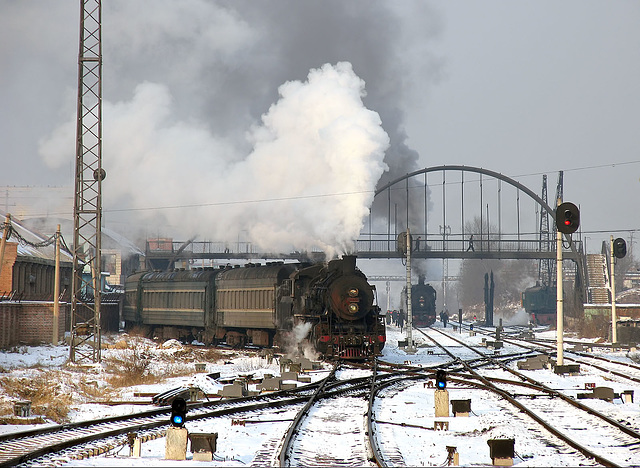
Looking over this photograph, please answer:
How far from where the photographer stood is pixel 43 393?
65.0 ft

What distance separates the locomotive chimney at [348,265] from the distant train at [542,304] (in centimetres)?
6209

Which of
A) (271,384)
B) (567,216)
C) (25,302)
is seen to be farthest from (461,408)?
(25,302)

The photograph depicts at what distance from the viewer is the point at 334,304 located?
28.5m

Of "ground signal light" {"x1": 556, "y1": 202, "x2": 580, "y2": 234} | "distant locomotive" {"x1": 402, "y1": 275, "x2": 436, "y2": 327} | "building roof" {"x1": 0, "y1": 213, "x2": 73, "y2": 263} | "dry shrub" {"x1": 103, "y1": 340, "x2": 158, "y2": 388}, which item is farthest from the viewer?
"distant locomotive" {"x1": 402, "y1": 275, "x2": 436, "y2": 327}

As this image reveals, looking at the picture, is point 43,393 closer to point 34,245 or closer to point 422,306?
point 34,245

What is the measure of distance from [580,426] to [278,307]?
18206 millimetres

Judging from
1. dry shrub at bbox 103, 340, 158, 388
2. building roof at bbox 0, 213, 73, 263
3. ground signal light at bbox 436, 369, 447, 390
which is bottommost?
dry shrub at bbox 103, 340, 158, 388

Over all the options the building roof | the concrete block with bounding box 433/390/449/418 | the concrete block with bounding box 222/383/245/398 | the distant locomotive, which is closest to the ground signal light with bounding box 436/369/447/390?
the concrete block with bounding box 433/390/449/418

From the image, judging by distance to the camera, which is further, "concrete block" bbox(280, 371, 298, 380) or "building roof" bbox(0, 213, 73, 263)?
"building roof" bbox(0, 213, 73, 263)

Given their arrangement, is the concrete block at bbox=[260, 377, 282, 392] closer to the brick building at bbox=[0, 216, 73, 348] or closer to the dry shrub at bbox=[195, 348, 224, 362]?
the dry shrub at bbox=[195, 348, 224, 362]

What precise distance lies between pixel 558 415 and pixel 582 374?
11.0 meters

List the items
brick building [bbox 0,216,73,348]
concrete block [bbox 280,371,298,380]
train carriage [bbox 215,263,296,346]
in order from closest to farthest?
concrete block [bbox 280,371,298,380], train carriage [bbox 215,263,296,346], brick building [bbox 0,216,73,348]

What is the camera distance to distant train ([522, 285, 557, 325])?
88062mm

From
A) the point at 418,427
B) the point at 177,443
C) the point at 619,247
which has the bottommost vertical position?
the point at 418,427
